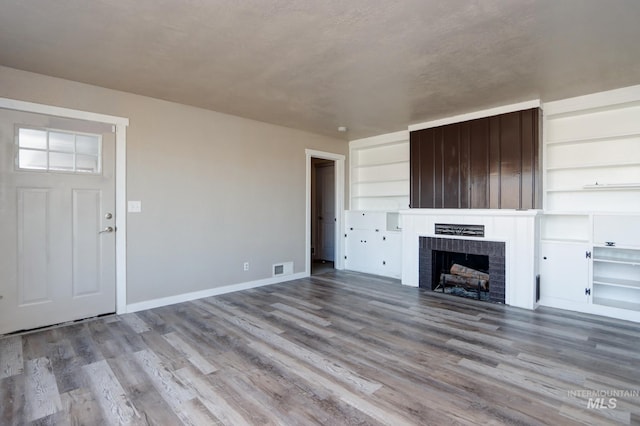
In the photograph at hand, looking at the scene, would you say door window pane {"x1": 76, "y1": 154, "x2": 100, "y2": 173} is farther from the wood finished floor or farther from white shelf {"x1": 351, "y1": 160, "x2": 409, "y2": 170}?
white shelf {"x1": 351, "y1": 160, "x2": 409, "y2": 170}

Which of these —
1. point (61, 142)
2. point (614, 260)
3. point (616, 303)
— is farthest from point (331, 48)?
point (616, 303)

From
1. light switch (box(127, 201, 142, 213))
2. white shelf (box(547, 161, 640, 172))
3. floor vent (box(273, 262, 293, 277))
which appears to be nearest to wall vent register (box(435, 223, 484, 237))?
white shelf (box(547, 161, 640, 172))

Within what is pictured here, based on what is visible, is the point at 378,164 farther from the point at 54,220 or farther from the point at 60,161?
the point at 54,220

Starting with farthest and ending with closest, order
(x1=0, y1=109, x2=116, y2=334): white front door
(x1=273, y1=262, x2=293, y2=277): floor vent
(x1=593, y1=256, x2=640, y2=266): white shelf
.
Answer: (x1=273, y1=262, x2=293, y2=277): floor vent → (x1=593, y1=256, x2=640, y2=266): white shelf → (x1=0, y1=109, x2=116, y2=334): white front door

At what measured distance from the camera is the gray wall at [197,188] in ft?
12.2

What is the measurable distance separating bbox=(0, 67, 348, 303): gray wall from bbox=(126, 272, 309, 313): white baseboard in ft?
0.20

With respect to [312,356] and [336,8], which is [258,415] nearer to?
[312,356]

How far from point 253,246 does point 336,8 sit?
3.45m

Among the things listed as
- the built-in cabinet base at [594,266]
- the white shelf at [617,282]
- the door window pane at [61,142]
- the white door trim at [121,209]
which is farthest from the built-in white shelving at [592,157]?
the door window pane at [61,142]

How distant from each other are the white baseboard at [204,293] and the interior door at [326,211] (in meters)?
1.67

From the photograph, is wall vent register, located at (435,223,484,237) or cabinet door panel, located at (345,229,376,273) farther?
cabinet door panel, located at (345,229,376,273)

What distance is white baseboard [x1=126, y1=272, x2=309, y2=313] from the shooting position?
3800 mm

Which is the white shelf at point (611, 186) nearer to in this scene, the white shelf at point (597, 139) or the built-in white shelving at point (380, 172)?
the white shelf at point (597, 139)

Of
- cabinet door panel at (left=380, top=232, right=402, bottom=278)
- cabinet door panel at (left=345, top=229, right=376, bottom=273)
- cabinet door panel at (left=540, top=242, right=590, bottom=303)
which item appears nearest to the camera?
cabinet door panel at (left=540, top=242, right=590, bottom=303)
